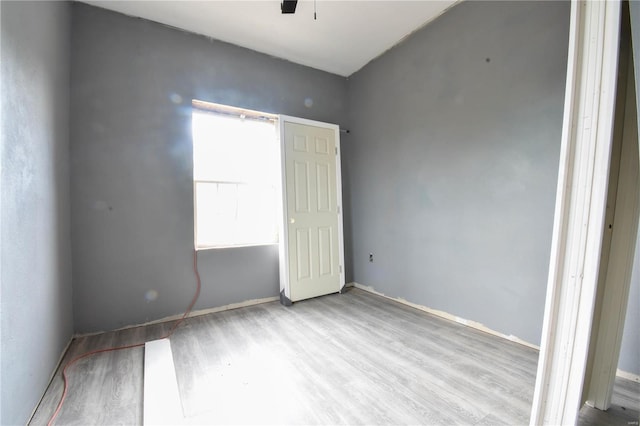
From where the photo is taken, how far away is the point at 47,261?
1.86 metres

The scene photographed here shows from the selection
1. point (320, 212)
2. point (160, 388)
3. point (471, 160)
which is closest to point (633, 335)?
point (471, 160)

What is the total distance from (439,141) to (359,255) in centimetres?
189

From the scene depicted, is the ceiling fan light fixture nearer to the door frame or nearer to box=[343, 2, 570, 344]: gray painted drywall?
box=[343, 2, 570, 344]: gray painted drywall

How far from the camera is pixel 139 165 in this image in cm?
271

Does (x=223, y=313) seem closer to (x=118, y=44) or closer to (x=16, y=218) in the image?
(x=16, y=218)

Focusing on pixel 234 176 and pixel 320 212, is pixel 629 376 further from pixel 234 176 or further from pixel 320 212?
pixel 234 176

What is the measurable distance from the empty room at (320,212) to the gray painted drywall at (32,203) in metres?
0.02

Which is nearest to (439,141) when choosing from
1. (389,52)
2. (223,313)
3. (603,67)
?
(389,52)

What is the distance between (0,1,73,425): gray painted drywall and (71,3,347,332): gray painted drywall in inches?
6.7

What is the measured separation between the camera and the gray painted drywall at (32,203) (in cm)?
134

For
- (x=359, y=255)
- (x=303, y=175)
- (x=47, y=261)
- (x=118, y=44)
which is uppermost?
(x=118, y=44)

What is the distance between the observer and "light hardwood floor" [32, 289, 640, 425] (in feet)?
4.98

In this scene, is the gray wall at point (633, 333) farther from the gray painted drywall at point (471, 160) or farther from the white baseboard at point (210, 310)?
the white baseboard at point (210, 310)

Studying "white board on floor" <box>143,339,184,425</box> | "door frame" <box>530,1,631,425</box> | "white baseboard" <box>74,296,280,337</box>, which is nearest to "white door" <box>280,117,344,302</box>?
Result: "white baseboard" <box>74,296,280,337</box>
